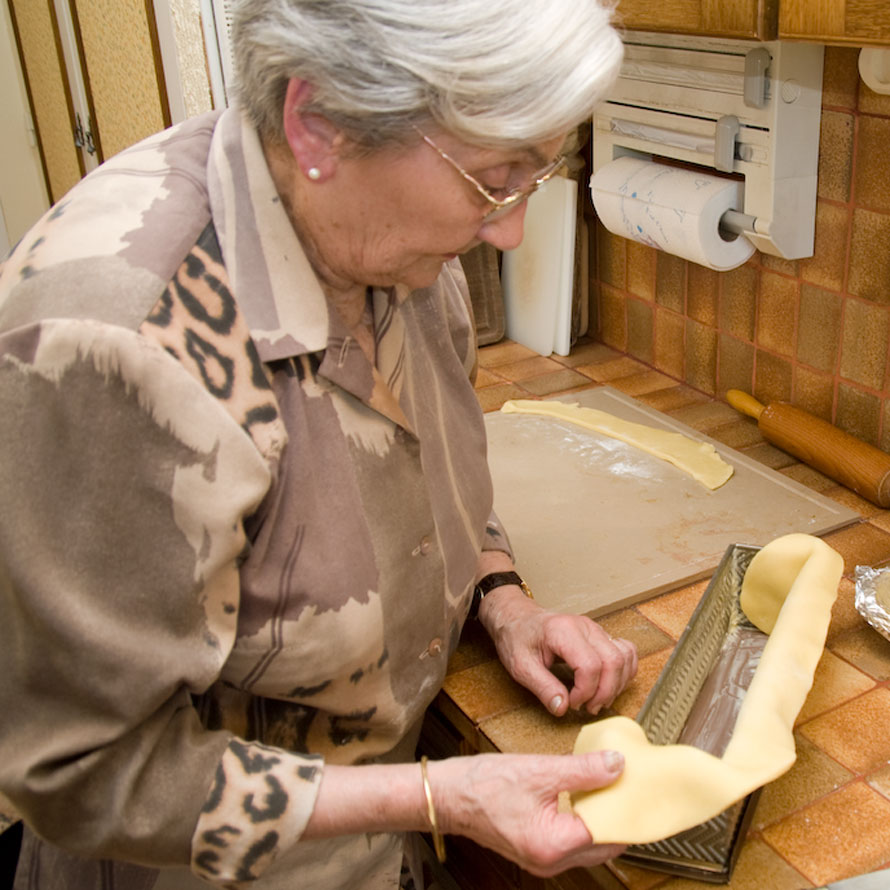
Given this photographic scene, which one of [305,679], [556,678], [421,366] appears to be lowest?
[556,678]

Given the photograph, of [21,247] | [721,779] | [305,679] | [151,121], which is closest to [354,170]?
[21,247]

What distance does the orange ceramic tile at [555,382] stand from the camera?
64.9 inches

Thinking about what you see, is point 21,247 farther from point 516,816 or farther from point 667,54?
point 667,54

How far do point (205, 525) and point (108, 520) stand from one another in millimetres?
63

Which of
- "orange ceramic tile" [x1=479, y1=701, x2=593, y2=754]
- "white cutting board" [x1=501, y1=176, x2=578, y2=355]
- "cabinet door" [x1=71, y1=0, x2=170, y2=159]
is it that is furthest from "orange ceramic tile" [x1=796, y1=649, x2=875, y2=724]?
"cabinet door" [x1=71, y1=0, x2=170, y2=159]

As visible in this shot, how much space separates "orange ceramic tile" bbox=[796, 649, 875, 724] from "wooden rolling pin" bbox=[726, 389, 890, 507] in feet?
1.13

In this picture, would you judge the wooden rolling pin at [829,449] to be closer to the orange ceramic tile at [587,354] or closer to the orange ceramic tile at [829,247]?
the orange ceramic tile at [829,247]

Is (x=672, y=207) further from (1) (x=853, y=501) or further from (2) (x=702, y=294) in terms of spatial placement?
(1) (x=853, y=501)

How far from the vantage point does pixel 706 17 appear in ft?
3.30

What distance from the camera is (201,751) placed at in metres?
0.71

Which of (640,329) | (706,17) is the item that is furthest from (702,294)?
(706,17)

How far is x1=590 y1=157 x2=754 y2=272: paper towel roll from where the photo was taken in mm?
1334

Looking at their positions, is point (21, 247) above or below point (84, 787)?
above

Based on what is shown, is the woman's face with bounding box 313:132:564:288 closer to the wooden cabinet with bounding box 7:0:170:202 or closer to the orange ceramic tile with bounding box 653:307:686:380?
the orange ceramic tile with bounding box 653:307:686:380
